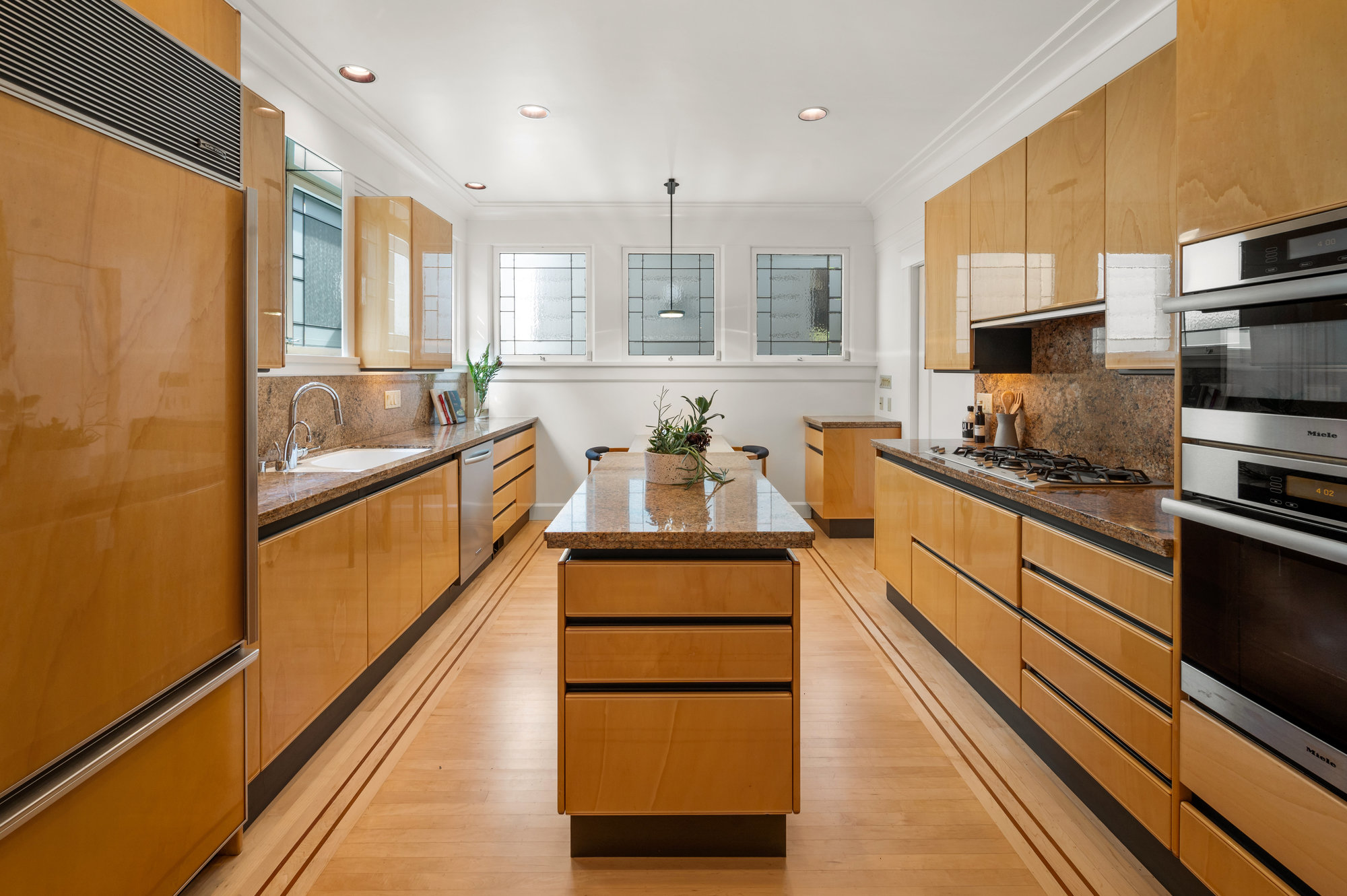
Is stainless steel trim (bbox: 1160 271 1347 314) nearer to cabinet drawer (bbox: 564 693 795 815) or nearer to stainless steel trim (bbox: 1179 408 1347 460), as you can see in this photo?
stainless steel trim (bbox: 1179 408 1347 460)

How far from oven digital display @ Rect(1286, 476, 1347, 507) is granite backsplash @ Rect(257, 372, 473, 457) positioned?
9.70 feet

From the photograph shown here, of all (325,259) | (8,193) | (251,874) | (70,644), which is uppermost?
(325,259)

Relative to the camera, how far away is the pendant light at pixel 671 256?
5.01 metres

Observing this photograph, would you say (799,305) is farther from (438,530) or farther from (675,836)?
(675,836)

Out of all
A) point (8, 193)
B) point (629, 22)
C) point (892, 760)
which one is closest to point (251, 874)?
point (8, 193)

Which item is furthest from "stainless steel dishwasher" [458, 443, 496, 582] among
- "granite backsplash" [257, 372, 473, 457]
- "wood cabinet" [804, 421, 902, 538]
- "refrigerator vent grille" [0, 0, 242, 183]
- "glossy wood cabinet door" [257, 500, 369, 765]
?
"wood cabinet" [804, 421, 902, 538]

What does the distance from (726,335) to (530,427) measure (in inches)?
72.4

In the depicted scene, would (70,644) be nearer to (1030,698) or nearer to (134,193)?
(134,193)

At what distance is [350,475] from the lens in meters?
2.46

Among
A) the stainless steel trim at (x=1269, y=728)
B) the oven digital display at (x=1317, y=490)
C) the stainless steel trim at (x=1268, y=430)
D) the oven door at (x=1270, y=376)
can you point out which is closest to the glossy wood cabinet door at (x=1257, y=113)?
the oven door at (x=1270, y=376)

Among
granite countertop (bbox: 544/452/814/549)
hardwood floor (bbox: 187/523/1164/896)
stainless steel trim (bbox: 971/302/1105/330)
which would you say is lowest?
hardwood floor (bbox: 187/523/1164/896)

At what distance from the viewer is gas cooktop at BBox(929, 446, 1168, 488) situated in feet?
7.37

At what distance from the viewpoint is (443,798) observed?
204 centimetres

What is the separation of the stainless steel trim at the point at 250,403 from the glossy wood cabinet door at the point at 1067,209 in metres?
2.55
